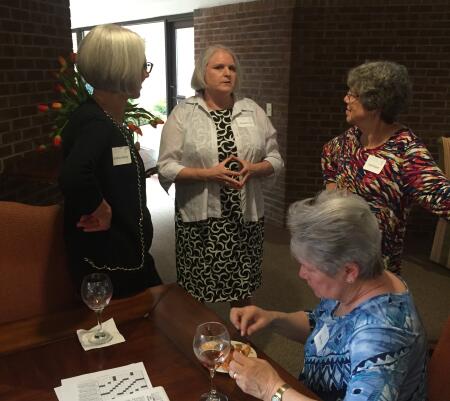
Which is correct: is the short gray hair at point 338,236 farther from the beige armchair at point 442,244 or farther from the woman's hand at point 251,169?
the beige armchair at point 442,244

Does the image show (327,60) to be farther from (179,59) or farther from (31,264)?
(179,59)

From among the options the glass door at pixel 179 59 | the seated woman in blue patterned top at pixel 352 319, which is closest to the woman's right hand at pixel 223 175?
the seated woman in blue patterned top at pixel 352 319

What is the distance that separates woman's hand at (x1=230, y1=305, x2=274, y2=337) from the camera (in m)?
1.33

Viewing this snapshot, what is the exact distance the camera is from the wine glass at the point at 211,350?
107cm

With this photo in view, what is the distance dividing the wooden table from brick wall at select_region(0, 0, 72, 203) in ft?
4.74

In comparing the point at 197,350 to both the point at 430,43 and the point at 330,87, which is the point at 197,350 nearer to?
the point at 330,87

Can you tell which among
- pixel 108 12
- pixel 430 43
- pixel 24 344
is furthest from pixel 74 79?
pixel 108 12

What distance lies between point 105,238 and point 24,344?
45cm

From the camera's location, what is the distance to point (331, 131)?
4.37 meters

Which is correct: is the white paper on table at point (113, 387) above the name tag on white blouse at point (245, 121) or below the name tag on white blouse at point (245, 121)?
below

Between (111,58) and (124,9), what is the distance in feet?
23.9

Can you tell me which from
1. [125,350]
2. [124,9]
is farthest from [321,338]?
[124,9]

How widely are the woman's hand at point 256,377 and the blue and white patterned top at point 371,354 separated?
160 millimetres

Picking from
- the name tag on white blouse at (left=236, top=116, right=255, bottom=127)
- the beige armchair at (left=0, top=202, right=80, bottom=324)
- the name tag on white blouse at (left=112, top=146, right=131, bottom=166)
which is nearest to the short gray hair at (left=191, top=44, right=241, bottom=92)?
the name tag on white blouse at (left=236, top=116, right=255, bottom=127)
